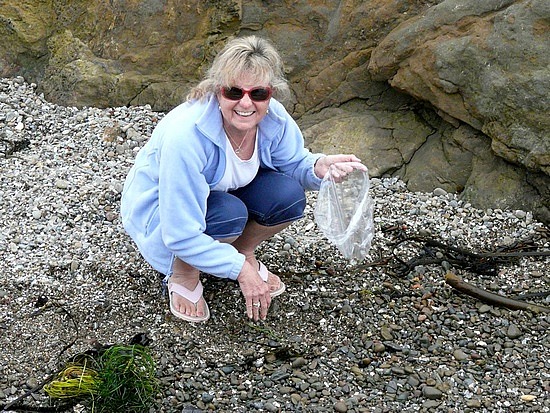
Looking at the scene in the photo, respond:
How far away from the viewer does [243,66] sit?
348 centimetres

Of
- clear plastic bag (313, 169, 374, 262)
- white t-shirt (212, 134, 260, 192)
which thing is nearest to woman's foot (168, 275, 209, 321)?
white t-shirt (212, 134, 260, 192)

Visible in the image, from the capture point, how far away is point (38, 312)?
3947 mm

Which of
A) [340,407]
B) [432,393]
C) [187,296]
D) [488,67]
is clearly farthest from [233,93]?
[488,67]

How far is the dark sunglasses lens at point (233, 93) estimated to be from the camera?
3523mm

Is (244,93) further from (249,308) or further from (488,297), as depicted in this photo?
(488,297)

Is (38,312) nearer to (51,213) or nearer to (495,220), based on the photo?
(51,213)

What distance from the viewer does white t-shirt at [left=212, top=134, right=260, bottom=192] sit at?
3.74 meters

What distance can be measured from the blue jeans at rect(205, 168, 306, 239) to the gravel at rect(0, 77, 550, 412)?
40cm

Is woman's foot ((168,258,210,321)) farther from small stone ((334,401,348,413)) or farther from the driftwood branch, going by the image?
the driftwood branch

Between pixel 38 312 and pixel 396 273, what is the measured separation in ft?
5.54

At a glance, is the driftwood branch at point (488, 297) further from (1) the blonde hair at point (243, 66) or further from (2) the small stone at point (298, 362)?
(1) the blonde hair at point (243, 66)

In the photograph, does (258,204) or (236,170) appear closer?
(236,170)

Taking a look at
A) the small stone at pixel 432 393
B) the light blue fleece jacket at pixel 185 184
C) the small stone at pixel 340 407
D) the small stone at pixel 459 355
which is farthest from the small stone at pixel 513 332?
the light blue fleece jacket at pixel 185 184

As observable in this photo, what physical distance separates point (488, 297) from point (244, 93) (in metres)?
1.50
